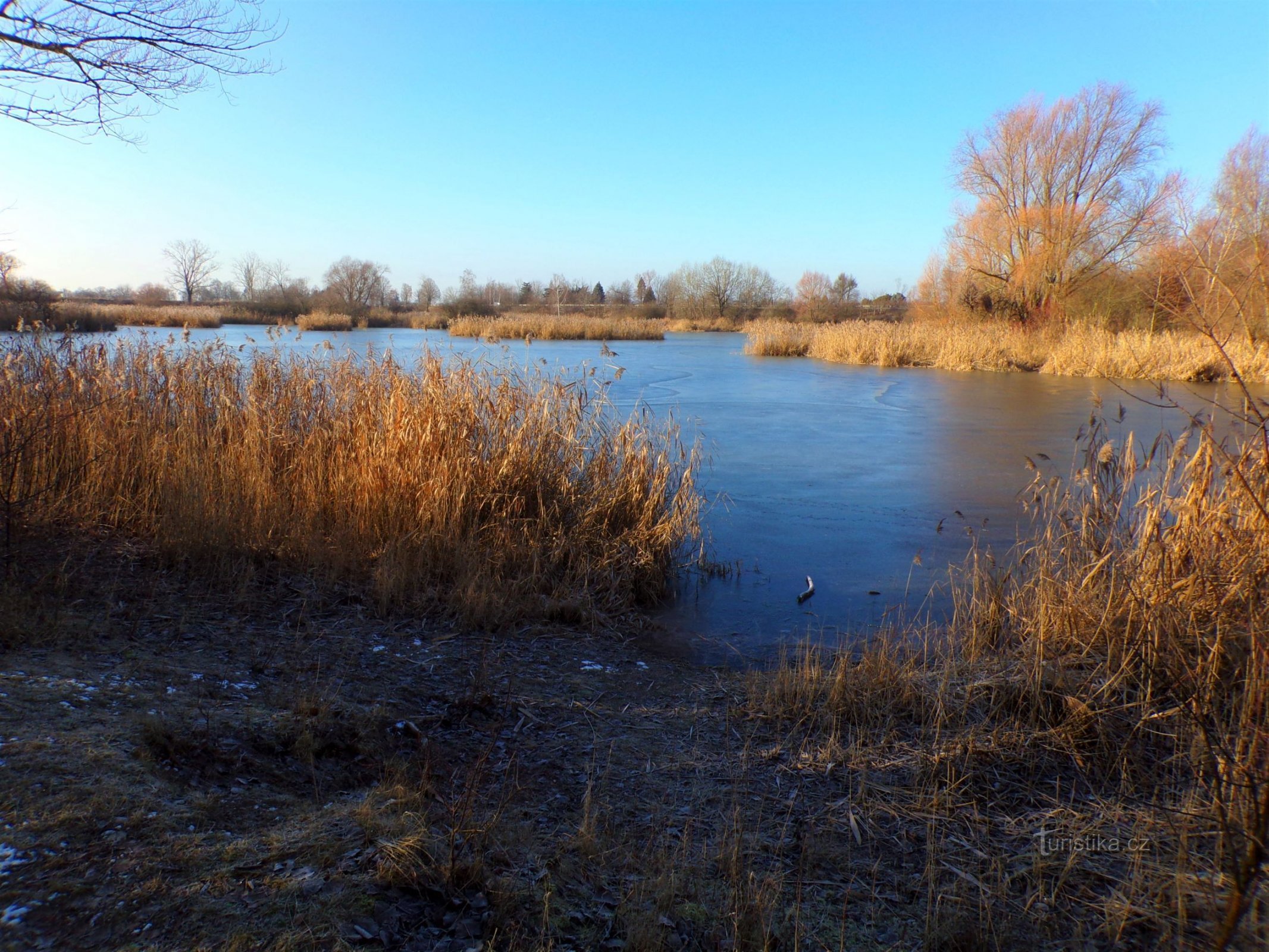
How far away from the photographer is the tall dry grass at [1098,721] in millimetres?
2064

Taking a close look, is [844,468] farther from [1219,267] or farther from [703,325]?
[703,325]

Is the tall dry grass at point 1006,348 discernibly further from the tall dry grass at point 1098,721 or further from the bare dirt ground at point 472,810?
the bare dirt ground at point 472,810

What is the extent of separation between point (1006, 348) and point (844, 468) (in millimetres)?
15532

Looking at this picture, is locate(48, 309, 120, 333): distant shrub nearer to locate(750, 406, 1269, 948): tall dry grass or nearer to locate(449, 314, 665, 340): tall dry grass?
locate(449, 314, 665, 340): tall dry grass

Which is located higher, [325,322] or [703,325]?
[703,325]

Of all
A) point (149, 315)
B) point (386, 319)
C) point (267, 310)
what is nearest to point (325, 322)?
point (267, 310)

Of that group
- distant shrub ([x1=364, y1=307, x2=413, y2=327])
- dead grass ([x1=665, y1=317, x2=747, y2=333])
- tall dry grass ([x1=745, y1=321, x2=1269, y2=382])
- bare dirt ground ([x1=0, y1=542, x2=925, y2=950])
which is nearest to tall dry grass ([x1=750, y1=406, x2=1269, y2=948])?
bare dirt ground ([x1=0, y1=542, x2=925, y2=950])

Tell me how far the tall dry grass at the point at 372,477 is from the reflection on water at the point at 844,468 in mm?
736

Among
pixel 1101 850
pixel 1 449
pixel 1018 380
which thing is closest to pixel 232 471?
pixel 1 449

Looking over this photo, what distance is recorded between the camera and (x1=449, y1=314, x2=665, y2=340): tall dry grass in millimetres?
24078

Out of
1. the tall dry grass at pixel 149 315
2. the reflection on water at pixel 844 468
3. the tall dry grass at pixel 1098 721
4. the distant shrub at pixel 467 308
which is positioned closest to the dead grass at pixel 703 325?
the distant shrub at pixel 467 308

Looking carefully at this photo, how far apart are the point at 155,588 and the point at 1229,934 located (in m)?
4.26

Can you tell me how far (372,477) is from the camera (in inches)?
200

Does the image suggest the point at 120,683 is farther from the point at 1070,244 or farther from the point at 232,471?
the point at 1070,244
